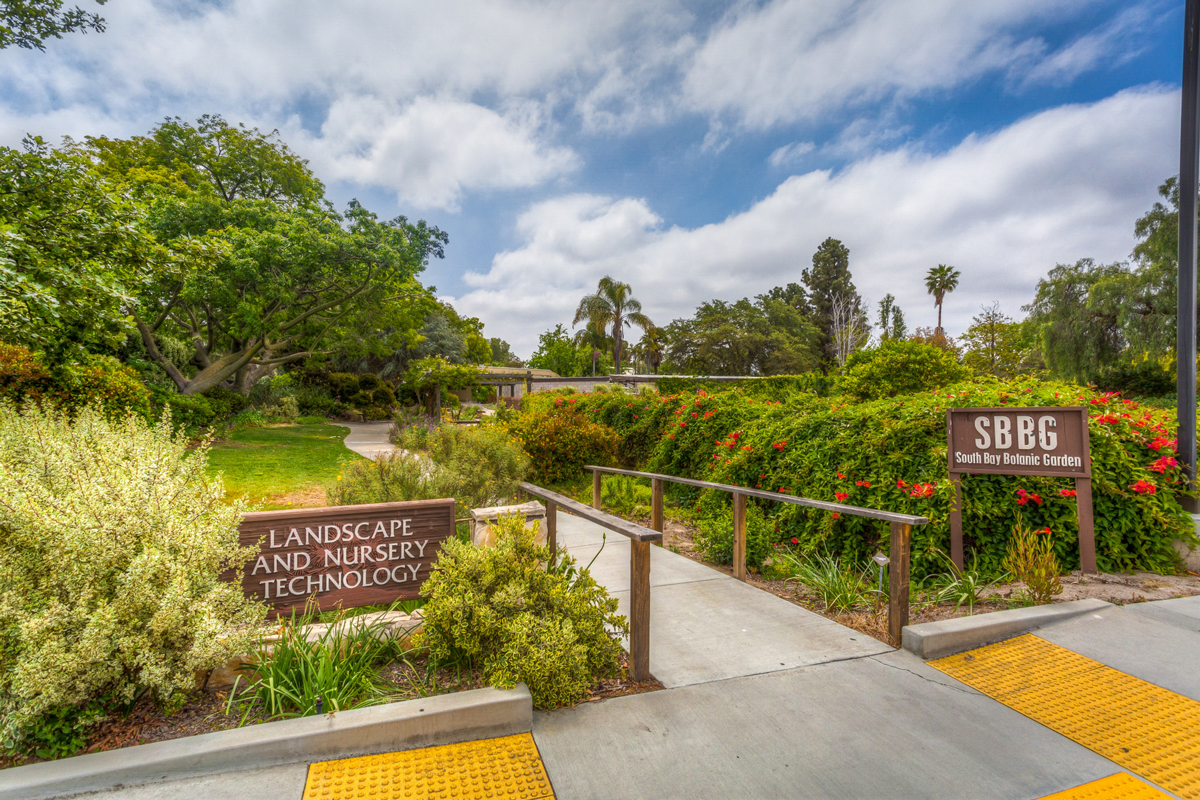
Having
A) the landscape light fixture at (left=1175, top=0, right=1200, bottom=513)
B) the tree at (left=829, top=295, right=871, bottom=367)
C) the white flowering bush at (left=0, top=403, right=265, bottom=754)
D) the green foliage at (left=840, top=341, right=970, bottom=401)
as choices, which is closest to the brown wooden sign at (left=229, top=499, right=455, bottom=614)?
the white flowering bush at (left=0, top=403, right=265, bottom=754)

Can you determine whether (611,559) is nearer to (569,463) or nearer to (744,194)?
(569,463)

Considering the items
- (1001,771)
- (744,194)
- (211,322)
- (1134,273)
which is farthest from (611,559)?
(1134,273)

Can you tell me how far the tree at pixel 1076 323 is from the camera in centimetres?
2447

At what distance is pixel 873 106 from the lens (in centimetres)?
919

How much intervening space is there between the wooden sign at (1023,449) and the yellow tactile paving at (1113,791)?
2156 mm

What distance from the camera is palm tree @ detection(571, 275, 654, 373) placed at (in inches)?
1741

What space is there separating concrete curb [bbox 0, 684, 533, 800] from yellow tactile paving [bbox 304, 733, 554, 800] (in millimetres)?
57

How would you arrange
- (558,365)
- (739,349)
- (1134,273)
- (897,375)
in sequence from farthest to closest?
(558,365), (739,349), (1134,273), (897,375)

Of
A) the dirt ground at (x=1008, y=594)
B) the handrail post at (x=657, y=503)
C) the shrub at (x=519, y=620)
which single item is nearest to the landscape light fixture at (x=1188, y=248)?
the dirt ground at (x=1008, y=594)

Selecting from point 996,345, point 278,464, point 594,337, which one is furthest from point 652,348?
point 278,464

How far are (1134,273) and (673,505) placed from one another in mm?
28519

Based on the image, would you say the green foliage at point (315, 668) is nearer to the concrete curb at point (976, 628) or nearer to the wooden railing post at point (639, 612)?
the wooden railing post at point (639, 612)

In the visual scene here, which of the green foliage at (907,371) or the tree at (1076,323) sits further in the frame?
the tree at (1076,323)

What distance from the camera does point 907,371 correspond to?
862cm
